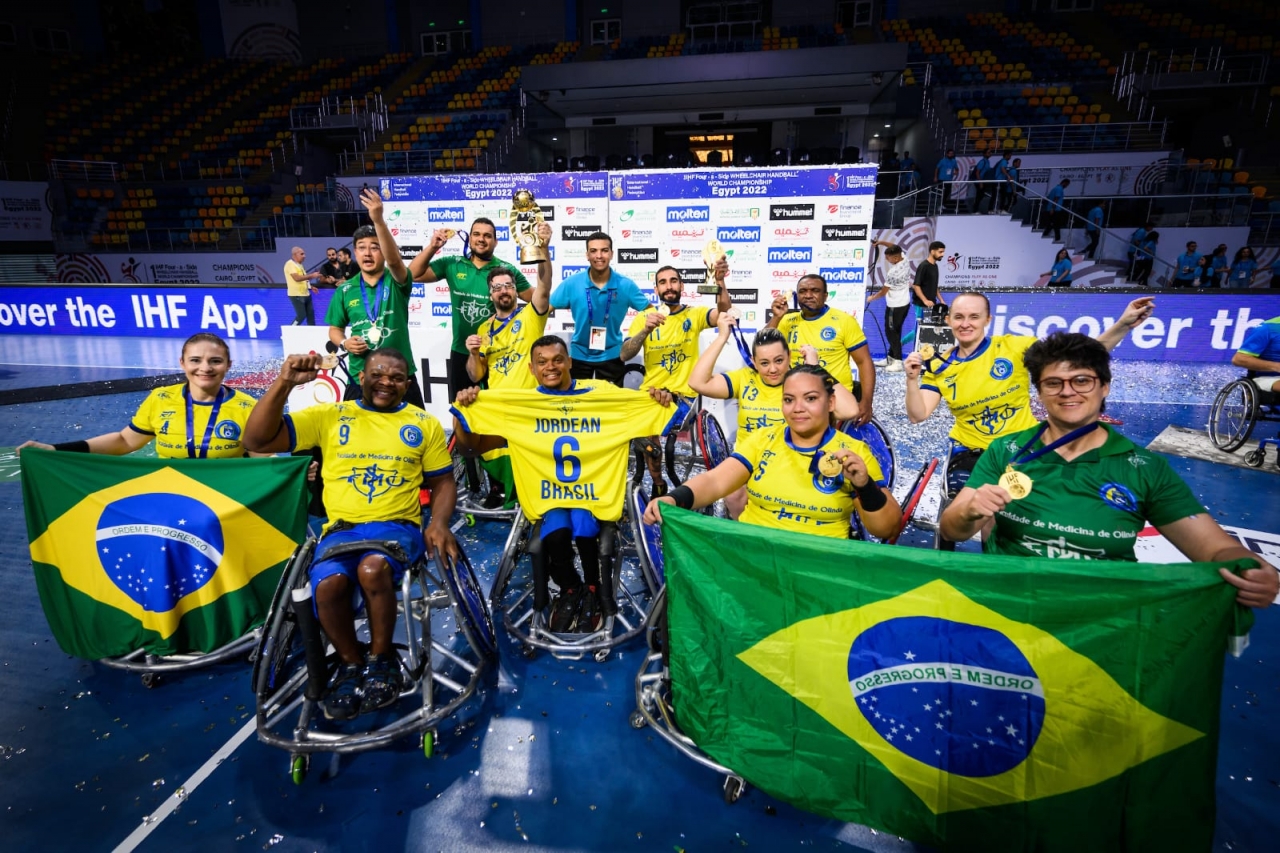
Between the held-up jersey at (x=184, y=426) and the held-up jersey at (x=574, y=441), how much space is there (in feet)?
4.29

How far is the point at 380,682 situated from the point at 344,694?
0.21m

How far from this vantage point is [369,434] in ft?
10.2

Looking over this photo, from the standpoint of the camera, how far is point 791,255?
26.2ft

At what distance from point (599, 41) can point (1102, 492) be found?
90.1 ft

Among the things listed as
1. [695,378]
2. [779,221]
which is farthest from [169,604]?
[779,221]

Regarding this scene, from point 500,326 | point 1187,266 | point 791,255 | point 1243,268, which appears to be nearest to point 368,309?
point 500,326

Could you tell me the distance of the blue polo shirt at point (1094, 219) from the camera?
532 inches

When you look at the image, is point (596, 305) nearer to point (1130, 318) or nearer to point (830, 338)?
point (830, 338)

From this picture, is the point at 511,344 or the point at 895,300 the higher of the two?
the point at 895,300

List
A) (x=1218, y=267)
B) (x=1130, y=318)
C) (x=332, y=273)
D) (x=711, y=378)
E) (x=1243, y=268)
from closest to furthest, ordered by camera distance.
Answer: (x=1130, y=318) → (x=711, y=378) → (x=332, y=273) → (x=1218, y=267) → (x=1243, y=268)

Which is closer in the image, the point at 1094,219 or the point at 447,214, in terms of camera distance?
the point at 447,214

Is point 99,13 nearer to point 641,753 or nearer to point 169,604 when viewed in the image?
point 169,604

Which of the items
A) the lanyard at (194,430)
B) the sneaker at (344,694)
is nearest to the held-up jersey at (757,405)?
the sneaker at (344,694)

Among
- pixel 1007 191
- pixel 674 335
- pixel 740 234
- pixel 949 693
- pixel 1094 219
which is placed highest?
pixel 1007 191
